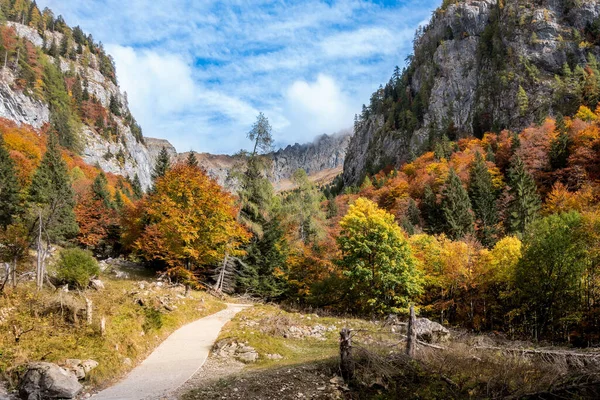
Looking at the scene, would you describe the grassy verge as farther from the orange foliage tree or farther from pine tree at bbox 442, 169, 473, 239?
pine tree at bbox 442, 169, 473, 239

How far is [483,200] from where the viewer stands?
1957 inches

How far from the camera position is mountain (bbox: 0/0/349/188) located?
94.9m

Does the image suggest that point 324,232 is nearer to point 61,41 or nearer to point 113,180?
point 113,180

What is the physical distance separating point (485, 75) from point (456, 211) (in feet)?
213

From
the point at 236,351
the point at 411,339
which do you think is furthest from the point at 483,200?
the point at 236,351

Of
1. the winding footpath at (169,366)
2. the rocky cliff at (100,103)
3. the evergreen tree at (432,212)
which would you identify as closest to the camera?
the winding footpath at (169,366)

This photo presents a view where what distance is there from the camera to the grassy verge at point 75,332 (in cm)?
→ 926

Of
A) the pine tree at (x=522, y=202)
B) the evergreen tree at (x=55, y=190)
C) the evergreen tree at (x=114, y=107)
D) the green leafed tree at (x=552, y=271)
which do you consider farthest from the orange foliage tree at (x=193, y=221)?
the evergreen tree at (x=114, y=107)

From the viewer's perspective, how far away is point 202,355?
11930 mm

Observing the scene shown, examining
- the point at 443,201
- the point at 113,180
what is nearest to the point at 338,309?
the point at 443,201

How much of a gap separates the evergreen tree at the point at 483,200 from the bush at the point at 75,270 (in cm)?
4134

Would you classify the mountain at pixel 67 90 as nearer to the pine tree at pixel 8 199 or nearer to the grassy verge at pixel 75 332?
the pine tree at pixel 8 199

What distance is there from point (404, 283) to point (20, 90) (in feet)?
370

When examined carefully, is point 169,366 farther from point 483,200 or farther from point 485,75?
point 485,75
